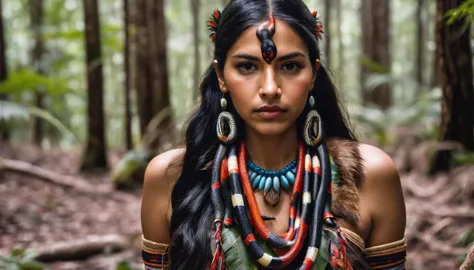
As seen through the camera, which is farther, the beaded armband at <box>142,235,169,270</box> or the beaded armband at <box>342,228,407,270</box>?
the beaded armband at <box>142,235,169,270</box>

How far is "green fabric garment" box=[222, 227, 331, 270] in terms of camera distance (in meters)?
2.15

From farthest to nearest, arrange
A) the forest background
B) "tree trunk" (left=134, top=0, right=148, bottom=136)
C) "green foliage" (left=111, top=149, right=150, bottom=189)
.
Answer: "tree trunk" (left=134, top=0, right=148, bottom=136) < "green foliage" (left=111, top=149, right=150, bottom=189) < the forest background

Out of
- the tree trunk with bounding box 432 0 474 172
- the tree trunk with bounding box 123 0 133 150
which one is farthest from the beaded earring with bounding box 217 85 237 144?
the tree trunk with bounding box 123 0 133 150

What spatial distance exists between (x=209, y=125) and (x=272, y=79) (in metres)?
0.52

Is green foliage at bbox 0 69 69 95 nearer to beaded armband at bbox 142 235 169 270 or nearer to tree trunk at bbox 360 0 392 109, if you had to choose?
beaded armband at bbox 142 235 169 270

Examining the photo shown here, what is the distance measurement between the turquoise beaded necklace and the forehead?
1.76ft

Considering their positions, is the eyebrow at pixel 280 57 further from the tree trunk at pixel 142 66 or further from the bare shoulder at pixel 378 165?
the tree trunk at pixel 142 66

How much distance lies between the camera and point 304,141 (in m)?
2.38

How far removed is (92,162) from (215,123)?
17.9 feet

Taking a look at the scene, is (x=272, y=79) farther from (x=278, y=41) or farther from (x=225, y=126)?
(x=225, y=126)

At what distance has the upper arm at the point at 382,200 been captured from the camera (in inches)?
91.6

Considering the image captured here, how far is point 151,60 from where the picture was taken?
26.6 ft

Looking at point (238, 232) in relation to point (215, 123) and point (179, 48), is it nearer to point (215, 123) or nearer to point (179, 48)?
point (215, 123)

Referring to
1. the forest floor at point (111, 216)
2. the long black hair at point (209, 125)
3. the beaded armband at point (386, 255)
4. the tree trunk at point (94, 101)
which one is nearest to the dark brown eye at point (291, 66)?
the long black hair at point (209, 125)
